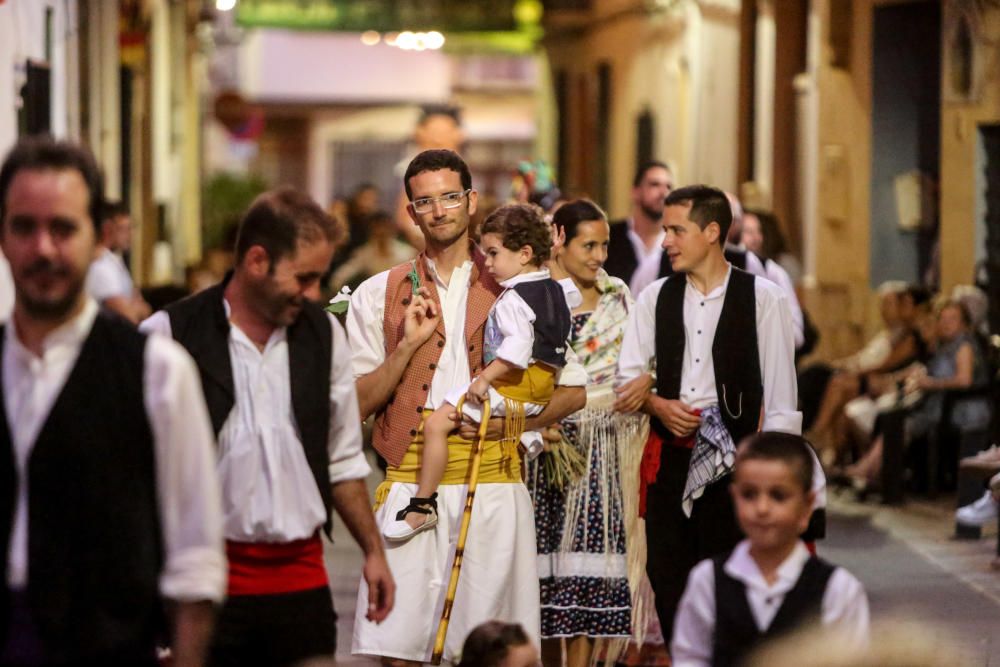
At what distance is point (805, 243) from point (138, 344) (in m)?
15.7

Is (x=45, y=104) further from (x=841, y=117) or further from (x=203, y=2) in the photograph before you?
(x=203, y=2)

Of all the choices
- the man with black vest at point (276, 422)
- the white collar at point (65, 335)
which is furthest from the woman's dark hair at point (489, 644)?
the white collar at point (65, 335)

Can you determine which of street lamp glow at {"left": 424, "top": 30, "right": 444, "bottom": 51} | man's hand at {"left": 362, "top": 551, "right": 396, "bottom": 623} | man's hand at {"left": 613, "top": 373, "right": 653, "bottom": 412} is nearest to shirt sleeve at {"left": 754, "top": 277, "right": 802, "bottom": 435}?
man's hand at {"left": 613, "top": 373, "right": 653, "bottom": 412}

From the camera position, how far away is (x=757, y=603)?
5004 millimetres

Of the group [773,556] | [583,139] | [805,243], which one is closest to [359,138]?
[583,139]

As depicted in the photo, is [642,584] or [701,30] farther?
[701,30]

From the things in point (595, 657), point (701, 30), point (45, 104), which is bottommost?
point (595, 657)

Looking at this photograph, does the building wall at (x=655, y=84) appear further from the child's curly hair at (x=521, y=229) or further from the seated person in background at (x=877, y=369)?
the child's curly hair at (x=521, y=229)

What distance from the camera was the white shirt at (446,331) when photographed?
7086 millimetres

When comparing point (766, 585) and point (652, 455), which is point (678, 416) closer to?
point (652, 455)

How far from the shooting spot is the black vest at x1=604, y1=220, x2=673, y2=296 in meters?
10.7

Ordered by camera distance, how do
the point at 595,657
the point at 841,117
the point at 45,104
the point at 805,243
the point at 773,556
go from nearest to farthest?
1. the point at 773,556
2. the point at 595,657
3. the point at 45,104
4. the point at 841,117
5. the point at 805,243

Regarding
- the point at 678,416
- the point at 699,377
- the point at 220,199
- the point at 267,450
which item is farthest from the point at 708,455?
the point at 220,199

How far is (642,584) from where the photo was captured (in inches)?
333
